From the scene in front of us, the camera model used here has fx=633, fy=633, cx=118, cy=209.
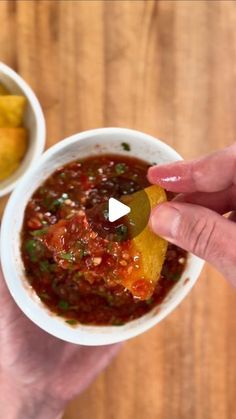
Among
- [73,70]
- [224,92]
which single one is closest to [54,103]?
Result: [73,70]

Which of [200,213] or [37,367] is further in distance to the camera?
[37,367]

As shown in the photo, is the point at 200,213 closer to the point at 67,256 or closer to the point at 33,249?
the point at 67,256

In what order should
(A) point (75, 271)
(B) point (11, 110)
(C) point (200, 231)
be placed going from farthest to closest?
(B) point (11, 110), (A) point (75, 271), (C) point (200, 231)

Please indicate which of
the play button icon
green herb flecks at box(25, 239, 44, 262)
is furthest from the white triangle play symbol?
green herb flecks at box(25, 239, 44, 262)

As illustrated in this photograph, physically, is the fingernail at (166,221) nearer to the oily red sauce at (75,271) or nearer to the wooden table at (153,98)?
the oily red sauce at (75,271)

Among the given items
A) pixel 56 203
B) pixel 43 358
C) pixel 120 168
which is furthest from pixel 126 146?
pixel 43 358
